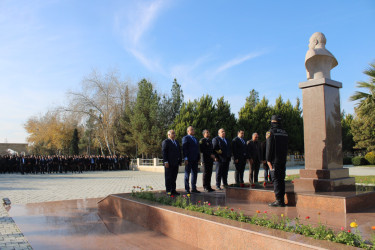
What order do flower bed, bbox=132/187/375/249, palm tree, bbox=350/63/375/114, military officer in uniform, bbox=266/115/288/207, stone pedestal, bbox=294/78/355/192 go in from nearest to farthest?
flower bed, bbox=132/187/375/249 < military officer in uniform, bbox=266/115/288/207 < stone pedestal, bbox=294/78/355/192 < palm tree, bbox=350/63/375/114

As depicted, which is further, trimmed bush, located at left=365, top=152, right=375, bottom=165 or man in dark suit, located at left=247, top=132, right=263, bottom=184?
trimmed bush, located at left=365, top=152, right=375, bottom=165

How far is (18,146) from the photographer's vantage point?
3359 inches

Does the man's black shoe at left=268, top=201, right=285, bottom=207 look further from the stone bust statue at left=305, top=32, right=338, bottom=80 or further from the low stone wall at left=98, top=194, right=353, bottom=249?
the stone bust statue at left=305, top=32, right=338, bottom=80

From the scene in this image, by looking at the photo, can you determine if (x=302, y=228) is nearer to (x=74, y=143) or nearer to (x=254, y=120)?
(x=254, y=120)

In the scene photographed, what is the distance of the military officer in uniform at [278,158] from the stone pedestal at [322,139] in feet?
2.59

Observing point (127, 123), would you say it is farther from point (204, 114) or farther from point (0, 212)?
point (0, 212)

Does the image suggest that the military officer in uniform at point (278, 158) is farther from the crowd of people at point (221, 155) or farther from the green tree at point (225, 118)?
the green tree at point (225, 118)

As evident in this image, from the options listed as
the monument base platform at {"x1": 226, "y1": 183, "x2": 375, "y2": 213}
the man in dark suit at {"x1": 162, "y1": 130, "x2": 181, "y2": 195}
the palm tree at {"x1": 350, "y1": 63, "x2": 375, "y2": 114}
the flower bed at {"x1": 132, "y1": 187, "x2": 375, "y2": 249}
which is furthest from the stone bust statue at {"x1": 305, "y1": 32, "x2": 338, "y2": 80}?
the palm tree at {"x1": 350, "y1": 63, "x2": 375, "y2": 114}

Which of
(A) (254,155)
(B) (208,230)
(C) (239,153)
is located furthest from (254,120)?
(B) (208,230)

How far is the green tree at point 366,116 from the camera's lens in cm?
1589

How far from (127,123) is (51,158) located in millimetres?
10017

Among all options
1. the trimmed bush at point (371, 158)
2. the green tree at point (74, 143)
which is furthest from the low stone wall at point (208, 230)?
the green tree at point (74, 143)

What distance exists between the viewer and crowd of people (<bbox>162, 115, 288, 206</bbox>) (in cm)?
558

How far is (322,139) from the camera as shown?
6.30 m
